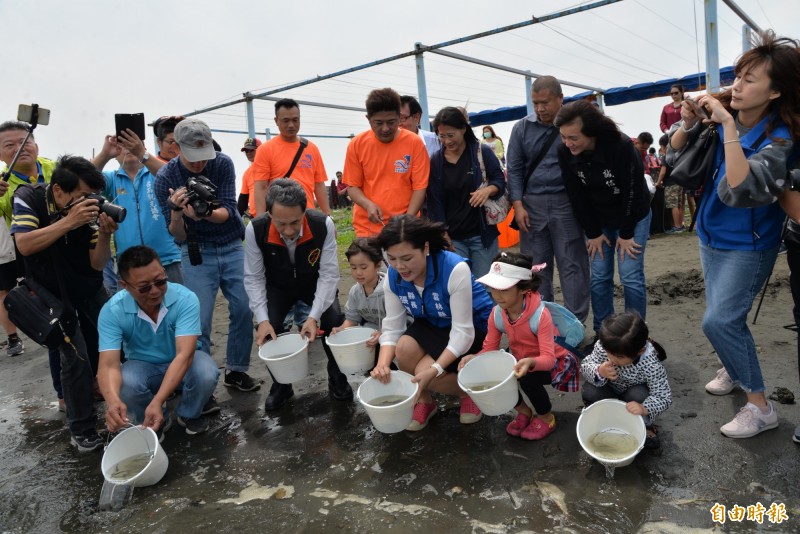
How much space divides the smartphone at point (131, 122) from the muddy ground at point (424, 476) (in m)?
2.07

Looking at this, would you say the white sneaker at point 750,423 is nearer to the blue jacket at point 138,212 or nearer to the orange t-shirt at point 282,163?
the orange t-shirt at point 282,163

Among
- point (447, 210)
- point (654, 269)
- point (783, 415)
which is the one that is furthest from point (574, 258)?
point (654, 269)

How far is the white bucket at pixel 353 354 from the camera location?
3219mm

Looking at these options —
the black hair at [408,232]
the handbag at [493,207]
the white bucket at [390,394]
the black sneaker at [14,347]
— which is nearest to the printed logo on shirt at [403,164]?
the handbag at [493,207]

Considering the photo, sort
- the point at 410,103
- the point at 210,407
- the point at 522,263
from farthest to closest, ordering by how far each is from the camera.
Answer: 1. the point at 410,103
2. the point at 210,407
3. the point at 522,263

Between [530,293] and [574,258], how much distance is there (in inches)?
37.5

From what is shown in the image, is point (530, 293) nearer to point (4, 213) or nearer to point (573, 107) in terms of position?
point (573, 107)

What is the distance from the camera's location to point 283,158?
473cm

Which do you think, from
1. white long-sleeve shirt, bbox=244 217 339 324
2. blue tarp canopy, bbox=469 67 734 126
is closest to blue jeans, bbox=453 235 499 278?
white long-sleeve shirt, bbox=244 217 339 324

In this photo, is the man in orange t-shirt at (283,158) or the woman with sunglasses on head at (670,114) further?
the woman with sunglasses on head at (670,114)

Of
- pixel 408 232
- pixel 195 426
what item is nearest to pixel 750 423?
pixel 408 232

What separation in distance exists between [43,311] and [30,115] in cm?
132

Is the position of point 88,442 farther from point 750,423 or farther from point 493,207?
point 750,423

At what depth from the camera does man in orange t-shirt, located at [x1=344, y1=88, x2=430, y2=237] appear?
155 inches
